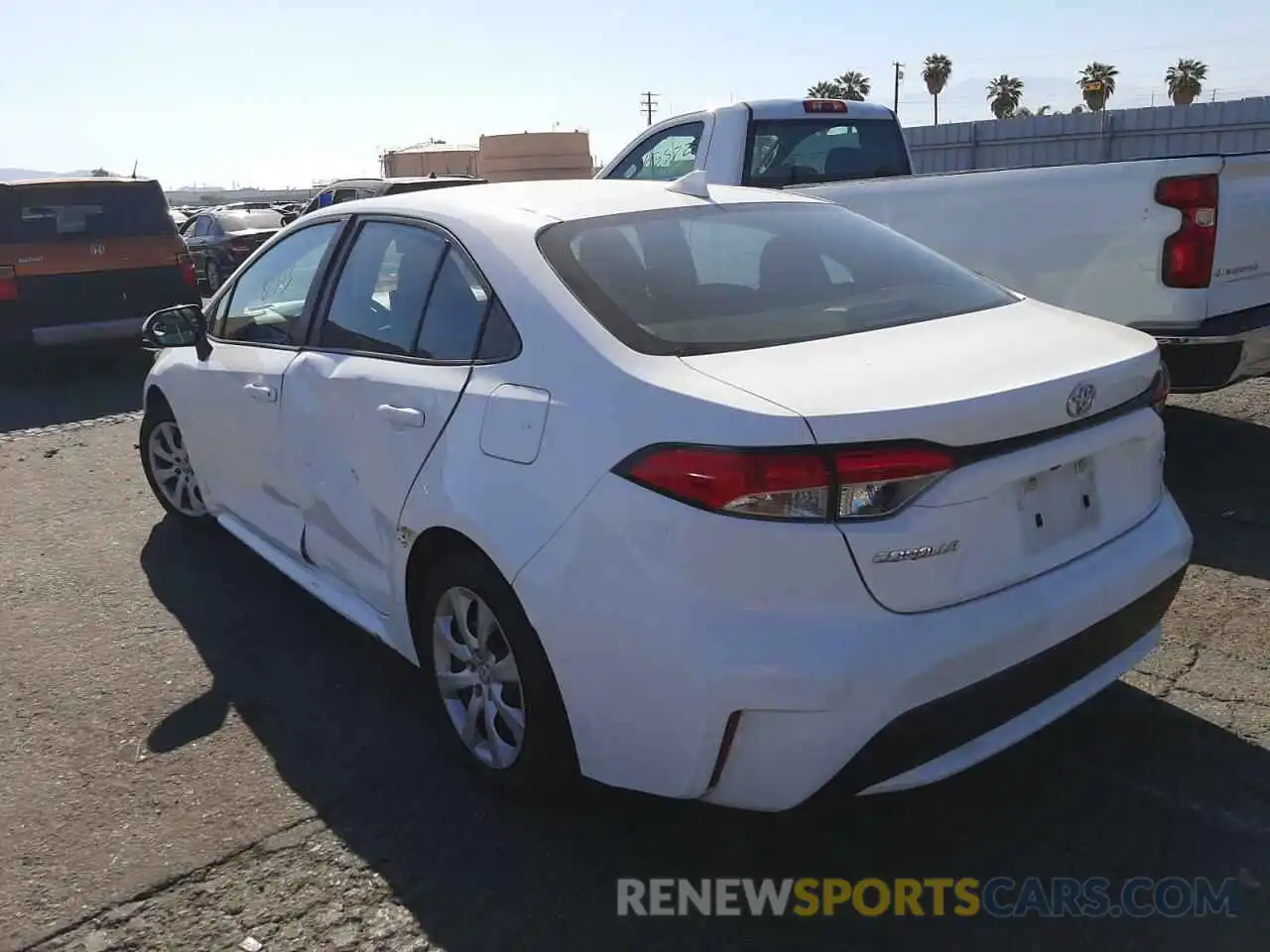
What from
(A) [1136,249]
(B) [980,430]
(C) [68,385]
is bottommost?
(C) [68,385]

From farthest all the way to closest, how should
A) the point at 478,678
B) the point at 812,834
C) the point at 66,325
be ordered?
the point at 66,325 → the point at 478,678 → the point at 812,834

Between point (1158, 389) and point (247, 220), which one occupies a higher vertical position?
point (247, 220)

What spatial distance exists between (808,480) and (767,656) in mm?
371

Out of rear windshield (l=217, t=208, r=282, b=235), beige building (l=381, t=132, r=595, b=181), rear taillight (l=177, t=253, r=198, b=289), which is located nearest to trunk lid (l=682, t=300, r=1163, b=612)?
rear taillight (l=177, t=253, r=198, b=289)

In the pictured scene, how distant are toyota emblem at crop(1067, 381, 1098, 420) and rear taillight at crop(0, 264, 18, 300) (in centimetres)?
929

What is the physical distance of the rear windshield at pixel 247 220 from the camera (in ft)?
62.3

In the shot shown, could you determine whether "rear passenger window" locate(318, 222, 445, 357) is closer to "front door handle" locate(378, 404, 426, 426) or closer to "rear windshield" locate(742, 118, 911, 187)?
"front door handle" locate(378, 404, 426, 426)

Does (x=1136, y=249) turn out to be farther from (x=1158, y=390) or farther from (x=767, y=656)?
(x=767, y=656)

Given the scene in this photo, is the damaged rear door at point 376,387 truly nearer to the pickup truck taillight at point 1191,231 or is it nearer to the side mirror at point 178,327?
the side mirror at point 178,327

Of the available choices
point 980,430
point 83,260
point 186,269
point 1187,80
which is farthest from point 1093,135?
point 1187,80

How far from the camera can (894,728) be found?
7.39 ft

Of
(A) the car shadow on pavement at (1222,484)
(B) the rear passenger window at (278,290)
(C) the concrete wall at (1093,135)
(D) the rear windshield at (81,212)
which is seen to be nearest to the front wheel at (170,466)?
(B) the rear passenger window at (278,290)

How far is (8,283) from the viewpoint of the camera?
360 inches

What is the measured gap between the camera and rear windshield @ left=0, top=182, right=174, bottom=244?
362 inches
